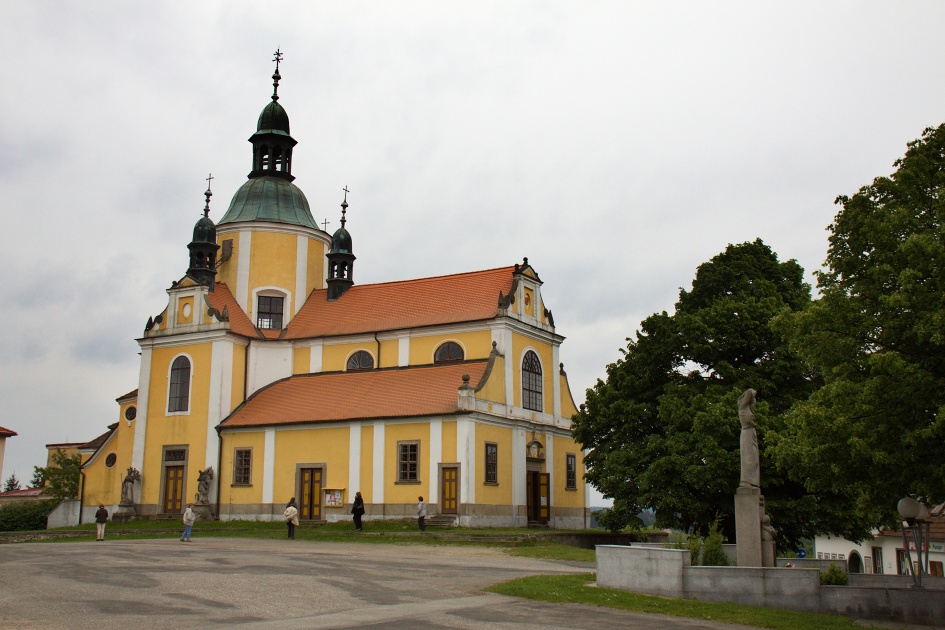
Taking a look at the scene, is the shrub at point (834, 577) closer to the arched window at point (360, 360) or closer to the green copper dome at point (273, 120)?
the arched window at point (360, 360)

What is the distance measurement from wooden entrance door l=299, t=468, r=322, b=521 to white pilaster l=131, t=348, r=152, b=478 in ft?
27.5

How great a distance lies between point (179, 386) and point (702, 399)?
88.0 ft

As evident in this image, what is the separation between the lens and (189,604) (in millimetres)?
14273

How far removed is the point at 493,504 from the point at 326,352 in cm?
1212

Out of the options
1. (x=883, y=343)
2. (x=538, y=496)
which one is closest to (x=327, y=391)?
(x=538, y=496)

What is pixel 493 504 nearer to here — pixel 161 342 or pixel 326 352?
pixel 326 352

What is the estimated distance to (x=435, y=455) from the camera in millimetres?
36656

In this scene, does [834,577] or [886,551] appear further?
[886,551]

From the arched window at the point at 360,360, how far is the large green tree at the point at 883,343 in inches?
1066

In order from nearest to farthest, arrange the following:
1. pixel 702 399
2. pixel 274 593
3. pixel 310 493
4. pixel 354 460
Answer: pixel 274 593 < pixel 702 399 < pixel 354 460 < pixel 310 493

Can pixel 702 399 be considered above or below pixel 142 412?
below

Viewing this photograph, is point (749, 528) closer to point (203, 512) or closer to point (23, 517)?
point (203, 512)

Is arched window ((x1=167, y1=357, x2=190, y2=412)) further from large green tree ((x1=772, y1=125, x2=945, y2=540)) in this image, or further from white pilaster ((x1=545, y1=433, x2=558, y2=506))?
large green tree ((x1=772, y1=125, x2=945, y2=540))

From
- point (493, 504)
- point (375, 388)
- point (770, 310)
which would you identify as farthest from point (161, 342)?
point (770, 310)
